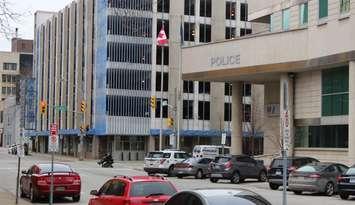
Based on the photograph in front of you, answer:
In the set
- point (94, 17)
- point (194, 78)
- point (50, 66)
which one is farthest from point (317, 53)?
point (50, 66)

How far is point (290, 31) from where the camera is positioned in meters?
49.2

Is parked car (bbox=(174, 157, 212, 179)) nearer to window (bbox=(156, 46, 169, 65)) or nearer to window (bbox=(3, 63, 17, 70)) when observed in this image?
window (bbox=(156, 46, 169, 65))

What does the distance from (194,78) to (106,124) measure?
85.0ft

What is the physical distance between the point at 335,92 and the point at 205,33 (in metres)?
44.9

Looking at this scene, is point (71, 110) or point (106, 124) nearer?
point (106, 124)

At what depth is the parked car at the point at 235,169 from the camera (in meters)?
41.1

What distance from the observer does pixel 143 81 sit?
280 ft

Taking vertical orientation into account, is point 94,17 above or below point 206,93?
above

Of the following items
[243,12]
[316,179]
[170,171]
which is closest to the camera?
[316,179]

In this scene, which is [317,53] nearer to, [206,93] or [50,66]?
[206,93]

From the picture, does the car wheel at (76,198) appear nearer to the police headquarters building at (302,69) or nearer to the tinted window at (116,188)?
the tinted window at (116,188)

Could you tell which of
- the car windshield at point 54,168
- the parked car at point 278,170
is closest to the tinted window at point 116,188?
the car windshield at point 54,168

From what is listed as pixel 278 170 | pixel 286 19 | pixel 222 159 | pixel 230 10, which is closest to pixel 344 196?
pixel 278 170

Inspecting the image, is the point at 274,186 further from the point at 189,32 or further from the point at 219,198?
the point at 189,32
